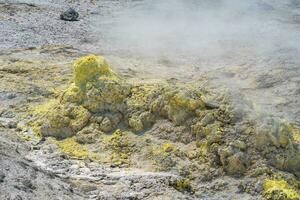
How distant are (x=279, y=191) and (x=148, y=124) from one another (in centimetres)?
198

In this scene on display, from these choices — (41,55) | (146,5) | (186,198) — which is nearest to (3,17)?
(41,55)

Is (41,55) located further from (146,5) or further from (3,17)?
(146,5)

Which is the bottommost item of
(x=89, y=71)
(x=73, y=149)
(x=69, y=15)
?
(x=69, y=15)

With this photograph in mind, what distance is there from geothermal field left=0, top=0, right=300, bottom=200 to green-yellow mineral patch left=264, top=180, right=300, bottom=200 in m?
0.01

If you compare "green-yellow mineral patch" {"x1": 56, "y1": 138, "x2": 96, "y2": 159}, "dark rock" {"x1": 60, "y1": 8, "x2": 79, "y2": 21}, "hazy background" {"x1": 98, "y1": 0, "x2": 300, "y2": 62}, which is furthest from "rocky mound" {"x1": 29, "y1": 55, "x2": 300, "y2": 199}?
"dark rock" {"x1": 60, "y1": 8, "x2": 79, "y2": 21}

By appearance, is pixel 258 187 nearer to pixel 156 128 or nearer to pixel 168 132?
pixel 168 132

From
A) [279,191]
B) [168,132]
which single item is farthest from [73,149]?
[279,191]

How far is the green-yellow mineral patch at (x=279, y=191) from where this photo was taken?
5902 mm

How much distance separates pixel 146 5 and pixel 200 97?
29.8 feet

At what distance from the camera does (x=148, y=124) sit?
7172mm

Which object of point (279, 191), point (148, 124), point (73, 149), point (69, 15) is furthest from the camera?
point (69, 15)

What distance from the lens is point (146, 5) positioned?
618 inches

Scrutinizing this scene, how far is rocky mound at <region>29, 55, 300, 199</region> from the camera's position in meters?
6.34

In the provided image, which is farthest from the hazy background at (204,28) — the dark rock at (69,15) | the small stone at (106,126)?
the small stone at (106,126)
